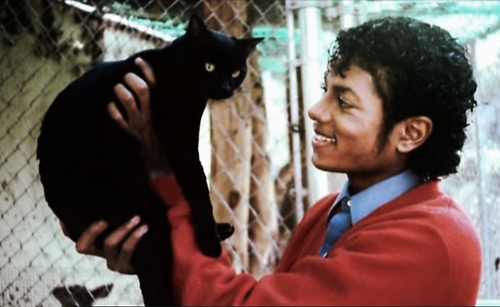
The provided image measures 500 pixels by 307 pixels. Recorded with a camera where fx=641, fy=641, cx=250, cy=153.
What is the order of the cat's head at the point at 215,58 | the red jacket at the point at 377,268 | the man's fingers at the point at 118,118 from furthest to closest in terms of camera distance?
the cat's head at the point at 215,58
the man's fingers at the point at 118,118
the red jacket at the point at 377,268

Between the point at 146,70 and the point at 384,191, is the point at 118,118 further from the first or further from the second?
the point at 384,191

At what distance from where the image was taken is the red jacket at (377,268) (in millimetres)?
611

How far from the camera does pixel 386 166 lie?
71 cm

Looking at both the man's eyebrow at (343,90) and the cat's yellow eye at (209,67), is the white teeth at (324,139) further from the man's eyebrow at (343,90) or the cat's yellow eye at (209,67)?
the cat's yellow eye at (209,67)

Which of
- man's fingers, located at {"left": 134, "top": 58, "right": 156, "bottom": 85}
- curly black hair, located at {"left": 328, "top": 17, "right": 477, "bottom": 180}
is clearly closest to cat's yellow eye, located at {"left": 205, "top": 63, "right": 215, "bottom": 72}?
man's fingers, located at {"left": 134, "top": 58, "right": 156, "bottom": 85}

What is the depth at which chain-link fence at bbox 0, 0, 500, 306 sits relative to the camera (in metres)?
0.80

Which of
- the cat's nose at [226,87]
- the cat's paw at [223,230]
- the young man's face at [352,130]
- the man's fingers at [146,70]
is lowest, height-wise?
the cat's paw at [223,230]

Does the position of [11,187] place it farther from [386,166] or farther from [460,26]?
[460,26]

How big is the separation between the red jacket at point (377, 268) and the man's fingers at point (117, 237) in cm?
4

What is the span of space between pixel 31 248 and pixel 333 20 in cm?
67

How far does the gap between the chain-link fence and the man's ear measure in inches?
11.8

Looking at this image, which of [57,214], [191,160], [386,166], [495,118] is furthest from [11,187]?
[495,118]

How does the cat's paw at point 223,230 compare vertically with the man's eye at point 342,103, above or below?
below

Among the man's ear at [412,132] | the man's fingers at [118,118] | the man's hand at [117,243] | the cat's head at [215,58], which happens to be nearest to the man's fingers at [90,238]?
the man's hand at [117,243]
